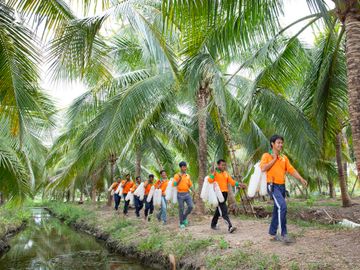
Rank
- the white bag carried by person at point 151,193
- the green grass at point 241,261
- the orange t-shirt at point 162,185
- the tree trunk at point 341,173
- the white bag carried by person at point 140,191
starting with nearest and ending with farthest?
the green grass at point 241,261 → the orange t-shirt at point 162,185 → the white bag carried by person at point 151,193 → the tree trunk at point 341,173 → the white bag carried by person at point 140,191

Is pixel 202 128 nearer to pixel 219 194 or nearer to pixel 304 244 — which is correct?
pixel 219 194

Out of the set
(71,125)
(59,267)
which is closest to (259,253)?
(59,267)

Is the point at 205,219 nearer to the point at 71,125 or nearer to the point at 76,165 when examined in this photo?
the point at 76,165

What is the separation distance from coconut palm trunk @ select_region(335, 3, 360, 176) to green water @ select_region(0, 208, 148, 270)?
5.25 meters

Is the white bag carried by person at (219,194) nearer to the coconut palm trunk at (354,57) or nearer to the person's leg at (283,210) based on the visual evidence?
the person's leg at (283,210)

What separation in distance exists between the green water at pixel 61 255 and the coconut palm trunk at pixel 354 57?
525 centimetres

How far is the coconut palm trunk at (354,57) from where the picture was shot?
580 cm

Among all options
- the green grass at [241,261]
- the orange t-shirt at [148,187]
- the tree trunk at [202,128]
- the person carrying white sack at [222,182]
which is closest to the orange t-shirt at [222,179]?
the person carrying white sack at [222,182]

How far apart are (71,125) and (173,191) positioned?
471cm

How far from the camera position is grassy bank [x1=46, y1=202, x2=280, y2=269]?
615cm

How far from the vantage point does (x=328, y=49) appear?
8656mm

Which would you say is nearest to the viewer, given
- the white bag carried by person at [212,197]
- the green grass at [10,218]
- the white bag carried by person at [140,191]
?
the white bag carried by person at [212,197]

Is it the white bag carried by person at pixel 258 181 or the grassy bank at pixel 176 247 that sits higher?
the white bag carried by person at pixel 258 181

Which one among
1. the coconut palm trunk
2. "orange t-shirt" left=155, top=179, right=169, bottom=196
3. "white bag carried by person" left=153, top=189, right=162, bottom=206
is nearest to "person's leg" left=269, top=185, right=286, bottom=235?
the coconut palm trunk
